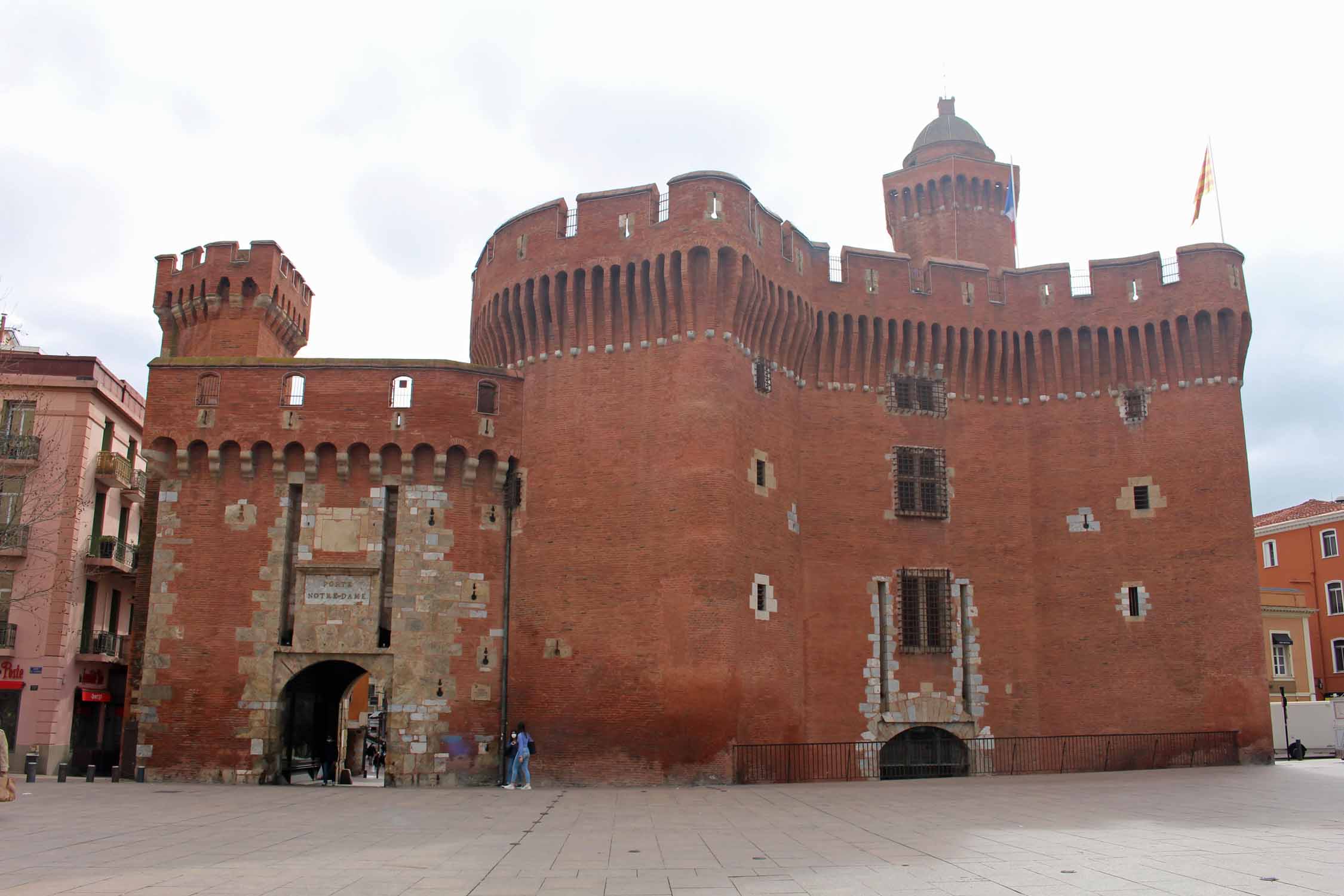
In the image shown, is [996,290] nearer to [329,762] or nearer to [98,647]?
[329,762]

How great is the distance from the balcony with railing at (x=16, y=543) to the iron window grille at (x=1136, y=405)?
3042 centimetres

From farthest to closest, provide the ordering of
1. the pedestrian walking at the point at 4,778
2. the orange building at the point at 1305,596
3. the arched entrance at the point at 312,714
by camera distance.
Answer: the orange building at the point at 1305,596, the arched entrance at the point at 312,714, the pedestrian walking at the point at 4,778

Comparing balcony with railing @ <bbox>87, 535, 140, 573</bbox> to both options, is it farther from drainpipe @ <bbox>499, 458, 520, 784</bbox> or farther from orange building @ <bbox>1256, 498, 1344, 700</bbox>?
orange building @ <bbox>1256, 498, 1344, 700</bbox>

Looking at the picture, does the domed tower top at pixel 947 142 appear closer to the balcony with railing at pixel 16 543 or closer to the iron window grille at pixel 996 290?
the iron window grille at pixel 996 290

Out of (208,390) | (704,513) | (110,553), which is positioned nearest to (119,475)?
(110,553)

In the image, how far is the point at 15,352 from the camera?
114ft

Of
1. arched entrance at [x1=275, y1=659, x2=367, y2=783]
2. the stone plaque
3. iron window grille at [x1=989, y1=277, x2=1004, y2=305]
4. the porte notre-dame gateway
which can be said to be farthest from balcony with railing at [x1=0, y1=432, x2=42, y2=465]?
iron window grille at [x1=989, y1=277, x2=1004, y2=305]

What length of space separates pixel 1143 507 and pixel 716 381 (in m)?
13.2

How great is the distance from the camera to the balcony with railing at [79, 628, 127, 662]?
34.2 meters

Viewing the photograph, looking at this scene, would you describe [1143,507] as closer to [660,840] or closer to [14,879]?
[660,840]

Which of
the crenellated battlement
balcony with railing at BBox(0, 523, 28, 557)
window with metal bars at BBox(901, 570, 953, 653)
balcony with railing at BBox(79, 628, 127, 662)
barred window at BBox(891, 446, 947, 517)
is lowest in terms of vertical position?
balcony with railing at BBox(79, 628, 127, 662)

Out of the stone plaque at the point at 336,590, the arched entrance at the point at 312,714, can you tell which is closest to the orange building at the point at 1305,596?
the arched entrance at the point at 312,714

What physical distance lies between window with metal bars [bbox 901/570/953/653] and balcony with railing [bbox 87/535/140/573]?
2365 cm

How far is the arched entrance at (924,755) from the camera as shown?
2842cm
